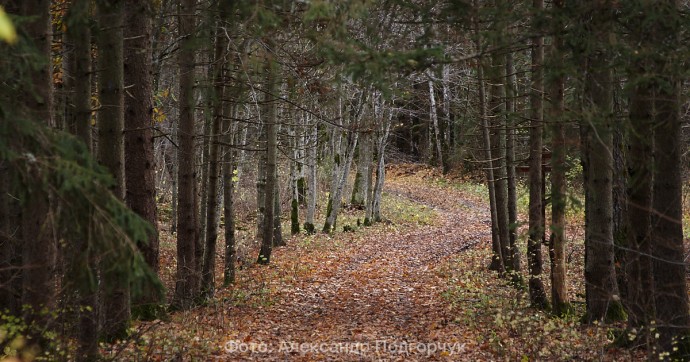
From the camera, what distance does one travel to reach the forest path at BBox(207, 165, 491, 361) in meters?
8.52

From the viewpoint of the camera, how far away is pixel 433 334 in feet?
30.7

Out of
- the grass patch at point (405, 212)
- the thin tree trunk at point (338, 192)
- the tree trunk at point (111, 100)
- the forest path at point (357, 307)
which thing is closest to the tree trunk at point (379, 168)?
the grass patch at point (405, 212)

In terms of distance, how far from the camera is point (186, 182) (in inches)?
397

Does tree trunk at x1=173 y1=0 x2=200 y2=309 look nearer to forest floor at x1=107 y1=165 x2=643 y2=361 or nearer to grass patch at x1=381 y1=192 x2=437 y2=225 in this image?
forest floor at x1=107 y1=165 x2=643 y2=361

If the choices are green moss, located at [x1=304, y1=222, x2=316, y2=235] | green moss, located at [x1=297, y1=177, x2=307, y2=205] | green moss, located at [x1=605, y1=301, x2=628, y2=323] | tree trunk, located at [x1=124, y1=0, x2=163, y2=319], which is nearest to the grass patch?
green moss, located at [x1=297, y1=177, x2=307, y2=205]

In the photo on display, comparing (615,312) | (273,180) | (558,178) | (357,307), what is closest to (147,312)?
(357,307)

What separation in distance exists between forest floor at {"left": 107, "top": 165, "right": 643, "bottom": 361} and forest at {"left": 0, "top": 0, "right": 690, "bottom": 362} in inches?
2.2

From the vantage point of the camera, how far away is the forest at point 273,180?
5.32m

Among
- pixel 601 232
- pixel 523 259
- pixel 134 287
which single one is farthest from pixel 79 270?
pixel 523 259

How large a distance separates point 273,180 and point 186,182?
18.9 ft

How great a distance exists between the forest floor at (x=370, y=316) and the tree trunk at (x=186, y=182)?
483mm

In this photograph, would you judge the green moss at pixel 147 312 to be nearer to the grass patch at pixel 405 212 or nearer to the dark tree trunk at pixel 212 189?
the dark tree trunk at pixel 212 189

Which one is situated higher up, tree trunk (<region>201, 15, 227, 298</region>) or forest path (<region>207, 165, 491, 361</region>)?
tree trunk (<region>201, 15, 227, 298</region>)

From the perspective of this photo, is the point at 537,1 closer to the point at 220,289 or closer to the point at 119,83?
the point at 119,83
